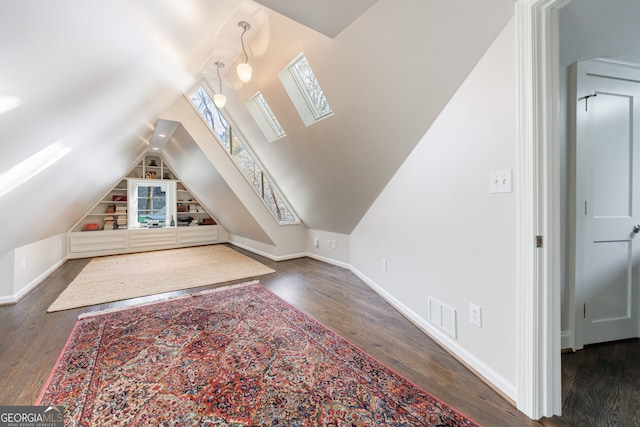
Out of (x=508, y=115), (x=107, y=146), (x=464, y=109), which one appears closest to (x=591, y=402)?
(x=508, y=115)

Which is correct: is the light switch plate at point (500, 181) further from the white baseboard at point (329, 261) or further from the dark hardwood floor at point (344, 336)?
the white baseboard at point (329, 261)

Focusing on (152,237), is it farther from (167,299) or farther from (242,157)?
(167,299)

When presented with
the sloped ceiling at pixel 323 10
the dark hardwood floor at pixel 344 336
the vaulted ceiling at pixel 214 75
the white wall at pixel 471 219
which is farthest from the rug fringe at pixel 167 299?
the sloped ceiling at pixel 323 10

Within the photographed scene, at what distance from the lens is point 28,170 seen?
1.75 metres

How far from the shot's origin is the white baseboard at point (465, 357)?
1.37 m

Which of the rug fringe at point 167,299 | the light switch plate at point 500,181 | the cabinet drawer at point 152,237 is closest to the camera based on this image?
the light switch plate at point 500,181

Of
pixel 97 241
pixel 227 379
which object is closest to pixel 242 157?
pixel 227 379

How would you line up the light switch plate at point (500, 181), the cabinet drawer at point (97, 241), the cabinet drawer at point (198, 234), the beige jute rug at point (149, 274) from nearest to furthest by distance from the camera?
the light switch plate at point (500, 181), the beige jute rug at point (149, 274), the cabinet drawer at point (97, 241), the cabinet drawer at point (198, 234)

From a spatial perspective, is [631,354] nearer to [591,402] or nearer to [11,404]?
[591,402]

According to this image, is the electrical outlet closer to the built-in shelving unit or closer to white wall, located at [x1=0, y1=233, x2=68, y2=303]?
white wall, located at [x1=0, y1=233, x2=68, y2=303]

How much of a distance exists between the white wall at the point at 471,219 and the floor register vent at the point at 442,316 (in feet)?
0.14

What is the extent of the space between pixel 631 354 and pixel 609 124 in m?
1.55

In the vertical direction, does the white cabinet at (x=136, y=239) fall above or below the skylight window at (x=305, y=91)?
below

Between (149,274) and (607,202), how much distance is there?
502 centimetres
